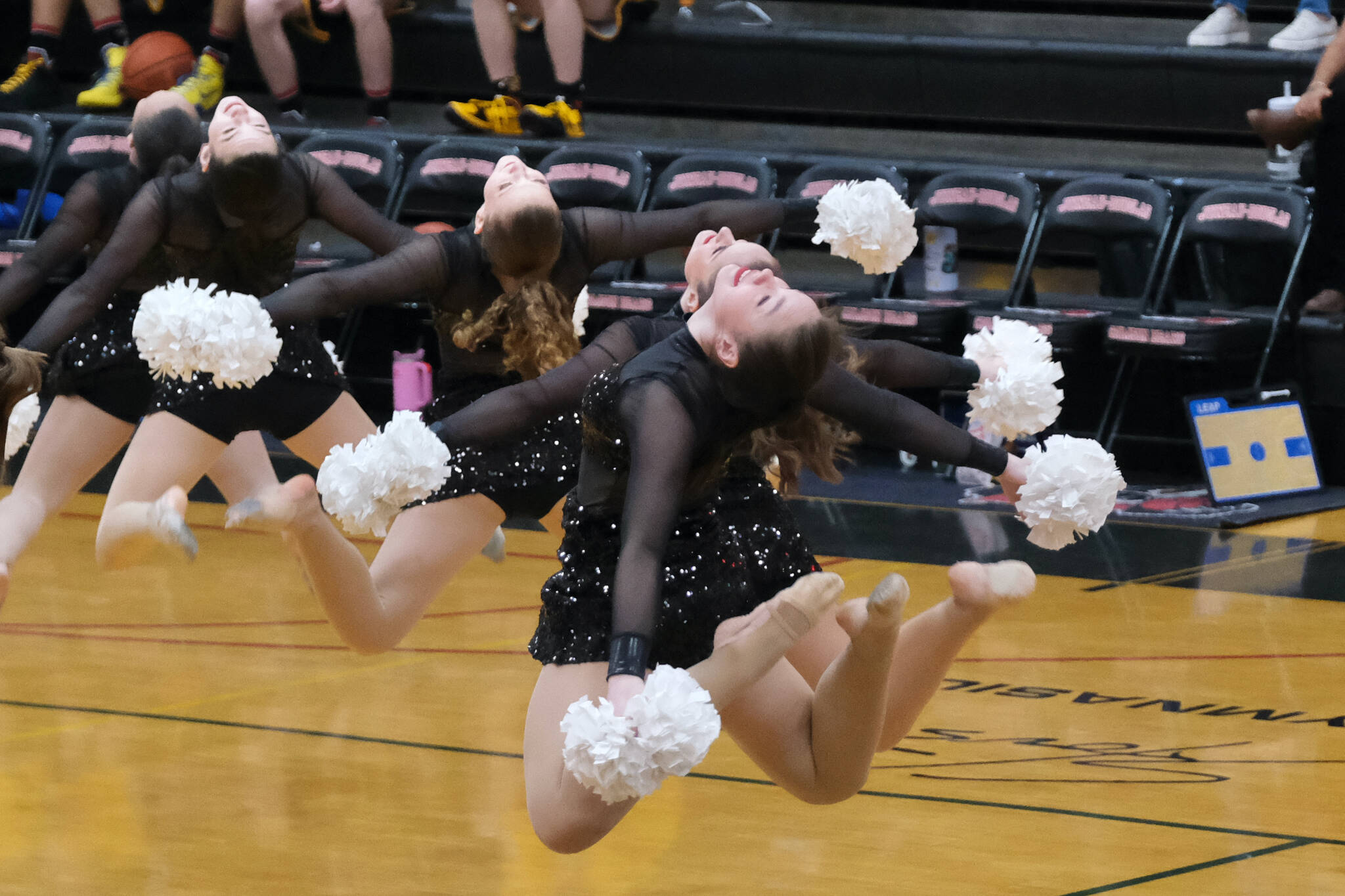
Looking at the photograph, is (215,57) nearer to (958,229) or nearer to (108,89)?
(108,89)

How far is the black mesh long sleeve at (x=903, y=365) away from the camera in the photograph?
3.60 metres

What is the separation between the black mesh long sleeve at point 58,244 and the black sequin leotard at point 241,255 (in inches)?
4.9

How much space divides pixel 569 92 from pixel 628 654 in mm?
6975

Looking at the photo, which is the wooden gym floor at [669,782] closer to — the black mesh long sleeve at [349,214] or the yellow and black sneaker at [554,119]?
the black mesh long sleeve at [349,214]

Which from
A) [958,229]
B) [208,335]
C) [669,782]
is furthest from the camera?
[958,229]

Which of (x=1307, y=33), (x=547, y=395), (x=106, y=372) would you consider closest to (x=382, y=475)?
(x=547, y=395)

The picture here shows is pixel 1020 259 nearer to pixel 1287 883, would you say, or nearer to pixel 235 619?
pixel 235 619

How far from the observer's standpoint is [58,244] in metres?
4.78

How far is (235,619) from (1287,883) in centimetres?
369

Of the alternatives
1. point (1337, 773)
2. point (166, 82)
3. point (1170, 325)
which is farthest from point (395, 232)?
point (166, 82)

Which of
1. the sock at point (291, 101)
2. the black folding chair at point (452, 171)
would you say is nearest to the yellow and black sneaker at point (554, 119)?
the black folding chair at point (452, 171)

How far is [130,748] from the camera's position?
4.66 metres

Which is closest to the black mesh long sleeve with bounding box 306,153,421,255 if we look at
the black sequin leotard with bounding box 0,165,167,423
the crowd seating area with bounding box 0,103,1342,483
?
the black sequin leotard with bounding box 0,165,167,423

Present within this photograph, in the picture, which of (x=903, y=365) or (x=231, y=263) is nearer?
(x=903, y=365)
